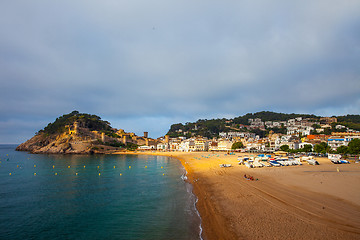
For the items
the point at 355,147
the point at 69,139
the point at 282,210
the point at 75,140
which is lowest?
the point at 282,210

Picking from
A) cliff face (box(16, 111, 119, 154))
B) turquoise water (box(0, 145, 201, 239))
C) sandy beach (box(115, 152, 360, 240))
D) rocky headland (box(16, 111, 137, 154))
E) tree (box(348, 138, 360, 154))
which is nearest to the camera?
sandy beach (box(115, 152, 360, 240))

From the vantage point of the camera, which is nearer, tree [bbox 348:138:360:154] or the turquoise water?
the turquoise water

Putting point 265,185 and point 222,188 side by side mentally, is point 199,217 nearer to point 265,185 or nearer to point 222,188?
point 222,188

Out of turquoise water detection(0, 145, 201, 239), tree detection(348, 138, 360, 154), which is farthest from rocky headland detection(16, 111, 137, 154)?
tree detection(348, 138, 360, 154)

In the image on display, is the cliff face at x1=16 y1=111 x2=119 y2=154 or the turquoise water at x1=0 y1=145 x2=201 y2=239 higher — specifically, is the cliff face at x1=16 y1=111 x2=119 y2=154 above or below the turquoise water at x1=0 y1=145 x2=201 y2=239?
above

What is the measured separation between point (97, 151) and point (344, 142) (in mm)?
94497

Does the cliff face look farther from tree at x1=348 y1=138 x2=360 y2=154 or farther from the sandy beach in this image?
tree at x1=348 y1=138 x2=360 y2=154

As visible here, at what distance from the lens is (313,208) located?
1214 cm

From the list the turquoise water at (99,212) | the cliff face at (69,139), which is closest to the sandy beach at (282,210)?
the turquoise water at (99,212)

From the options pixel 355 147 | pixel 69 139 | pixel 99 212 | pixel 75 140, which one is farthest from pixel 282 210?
pixel 69 139

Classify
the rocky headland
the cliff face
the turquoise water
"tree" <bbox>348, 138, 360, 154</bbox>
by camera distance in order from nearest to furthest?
1. the turquoise water
2. "tree" <bbox>348, 138, 360, 154</bbox>
3. the cliff face
4. the rocky headland

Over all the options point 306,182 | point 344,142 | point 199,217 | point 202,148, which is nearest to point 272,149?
point 344,142

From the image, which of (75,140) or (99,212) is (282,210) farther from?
(75,140)

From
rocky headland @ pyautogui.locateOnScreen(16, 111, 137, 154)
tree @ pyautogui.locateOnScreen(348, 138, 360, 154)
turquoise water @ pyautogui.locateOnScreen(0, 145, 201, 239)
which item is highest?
rocky headland @ pyautogui.locateOnScreen(16, 111, 137, 154)
